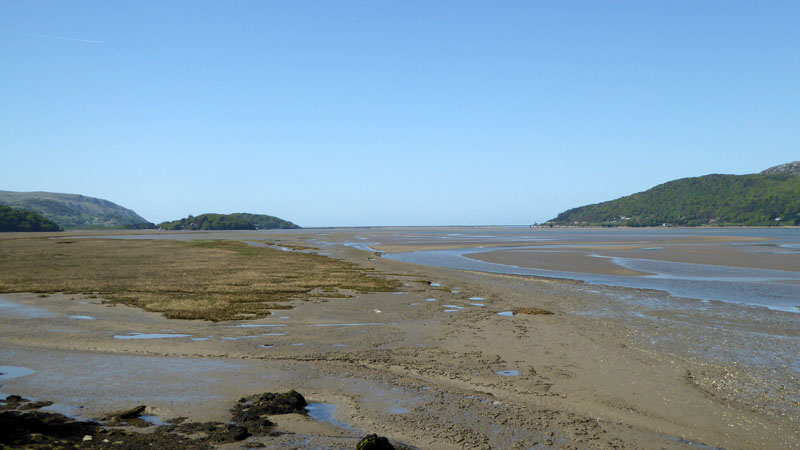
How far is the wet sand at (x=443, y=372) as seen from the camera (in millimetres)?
8008

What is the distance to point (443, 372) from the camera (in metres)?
11.2

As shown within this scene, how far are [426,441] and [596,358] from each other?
6771 millimetres

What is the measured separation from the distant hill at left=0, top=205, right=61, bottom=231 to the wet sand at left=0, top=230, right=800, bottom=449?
155633 mm

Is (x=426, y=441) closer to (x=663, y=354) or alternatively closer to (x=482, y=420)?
(x=482, y=420)

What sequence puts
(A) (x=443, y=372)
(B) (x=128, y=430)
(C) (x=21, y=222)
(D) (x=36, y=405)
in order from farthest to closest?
(C) (x=21, y=222) → (A) (x=443, y=372) → (D) (x=36, y=405) → (B) (x=128, y=430)

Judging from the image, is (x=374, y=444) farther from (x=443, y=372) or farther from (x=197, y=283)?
(x=197, y=283)

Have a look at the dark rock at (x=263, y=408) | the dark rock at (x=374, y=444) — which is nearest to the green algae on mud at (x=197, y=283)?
the dark rock at (x=263, y=408)

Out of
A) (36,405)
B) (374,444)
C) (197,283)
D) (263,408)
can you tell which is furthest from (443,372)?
(197,283)

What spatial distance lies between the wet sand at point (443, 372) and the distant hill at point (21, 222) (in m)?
156

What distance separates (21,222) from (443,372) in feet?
569

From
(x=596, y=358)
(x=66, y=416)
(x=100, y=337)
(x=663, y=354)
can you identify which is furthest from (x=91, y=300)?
(x=663, y=354)

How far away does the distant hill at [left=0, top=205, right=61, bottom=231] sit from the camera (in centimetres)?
14138

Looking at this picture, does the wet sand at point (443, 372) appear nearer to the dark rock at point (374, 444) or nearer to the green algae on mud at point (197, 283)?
the dark rock at point (374, 444)

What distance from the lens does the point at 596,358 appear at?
12461 mm
